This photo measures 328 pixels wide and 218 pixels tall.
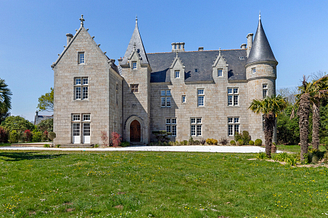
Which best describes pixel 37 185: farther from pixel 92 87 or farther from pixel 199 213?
pixel 92 87

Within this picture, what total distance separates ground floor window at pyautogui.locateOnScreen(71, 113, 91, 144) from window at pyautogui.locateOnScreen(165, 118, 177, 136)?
386 inches

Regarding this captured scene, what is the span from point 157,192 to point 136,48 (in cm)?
2460

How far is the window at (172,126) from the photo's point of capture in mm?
29703

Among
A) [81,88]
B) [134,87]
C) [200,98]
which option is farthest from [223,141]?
[81,88]

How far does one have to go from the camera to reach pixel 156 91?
30.2m

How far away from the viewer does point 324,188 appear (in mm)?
7922

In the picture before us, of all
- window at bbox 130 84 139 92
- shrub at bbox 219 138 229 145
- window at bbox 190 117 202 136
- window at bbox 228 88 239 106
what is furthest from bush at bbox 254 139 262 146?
window at bbox 130 84 139 92

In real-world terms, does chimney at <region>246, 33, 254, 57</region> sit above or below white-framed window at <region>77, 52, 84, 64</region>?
above

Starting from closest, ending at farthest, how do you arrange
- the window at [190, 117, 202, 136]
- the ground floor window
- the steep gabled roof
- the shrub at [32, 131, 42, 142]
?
the ground floor window < the steep gabled roof < the window at [190, 117, 202, 136] < the shrub at [32, 131, 42, 142]

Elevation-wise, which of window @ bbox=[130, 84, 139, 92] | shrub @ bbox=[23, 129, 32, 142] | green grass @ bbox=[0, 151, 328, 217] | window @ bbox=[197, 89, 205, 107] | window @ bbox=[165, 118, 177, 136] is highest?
window @ bbox=[130, 84, 139, 92]

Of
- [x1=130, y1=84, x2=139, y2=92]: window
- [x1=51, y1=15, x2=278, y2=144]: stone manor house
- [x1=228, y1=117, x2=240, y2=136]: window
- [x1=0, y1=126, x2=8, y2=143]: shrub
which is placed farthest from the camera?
[x1=0, y1=126, x2=8, y2=143]: shrub

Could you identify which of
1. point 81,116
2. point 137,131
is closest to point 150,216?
point 81,116

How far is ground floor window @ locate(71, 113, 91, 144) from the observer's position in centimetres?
2414

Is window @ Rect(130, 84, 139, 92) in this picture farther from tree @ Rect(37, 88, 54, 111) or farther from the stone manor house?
tree @ Rect(37, 88, 54, 111)
